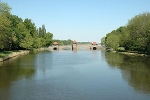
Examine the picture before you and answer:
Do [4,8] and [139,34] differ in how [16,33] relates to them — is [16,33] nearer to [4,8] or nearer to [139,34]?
[4,8]

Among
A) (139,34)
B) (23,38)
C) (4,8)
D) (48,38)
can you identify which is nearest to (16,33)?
(23,38)

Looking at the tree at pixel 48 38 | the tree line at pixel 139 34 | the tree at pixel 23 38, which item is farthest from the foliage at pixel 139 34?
the tree at pixel 48 38

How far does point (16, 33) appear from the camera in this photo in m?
86.8

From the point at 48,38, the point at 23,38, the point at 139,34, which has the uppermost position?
the point at 48,38

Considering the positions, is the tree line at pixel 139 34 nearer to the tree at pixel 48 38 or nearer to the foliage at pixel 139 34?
the foliage at pixel 139 34

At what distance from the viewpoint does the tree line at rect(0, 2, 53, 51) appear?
56.0 metres

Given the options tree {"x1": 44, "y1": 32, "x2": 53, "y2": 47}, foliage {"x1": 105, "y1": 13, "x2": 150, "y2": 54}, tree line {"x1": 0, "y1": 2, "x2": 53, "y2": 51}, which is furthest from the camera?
tree {"x1": 44, "y1": 32, "x2": 53, "y2": 47}

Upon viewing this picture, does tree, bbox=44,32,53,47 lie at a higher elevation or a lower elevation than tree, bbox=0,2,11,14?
lower

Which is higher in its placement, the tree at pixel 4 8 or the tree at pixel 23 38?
the tree at pixel 4 8

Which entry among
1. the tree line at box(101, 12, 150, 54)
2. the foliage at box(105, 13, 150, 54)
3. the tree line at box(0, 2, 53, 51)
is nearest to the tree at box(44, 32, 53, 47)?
the tree line at box(0, 2, 53, 51)

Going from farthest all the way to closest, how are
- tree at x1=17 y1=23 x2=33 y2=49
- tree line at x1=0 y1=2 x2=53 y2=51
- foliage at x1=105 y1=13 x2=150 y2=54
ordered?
tree at x1=17 y1=23 x2=33 y2=49
foliage at x1=105 y1=13 x2=150 y2=54
tree line at x1=0 y1=2 x2=53 y2=51

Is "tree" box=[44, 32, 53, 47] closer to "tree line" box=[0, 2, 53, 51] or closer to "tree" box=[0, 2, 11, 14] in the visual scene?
"tree line" box=[0, 2, 53, 51]

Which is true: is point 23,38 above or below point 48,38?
below

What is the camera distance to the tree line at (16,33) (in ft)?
184
